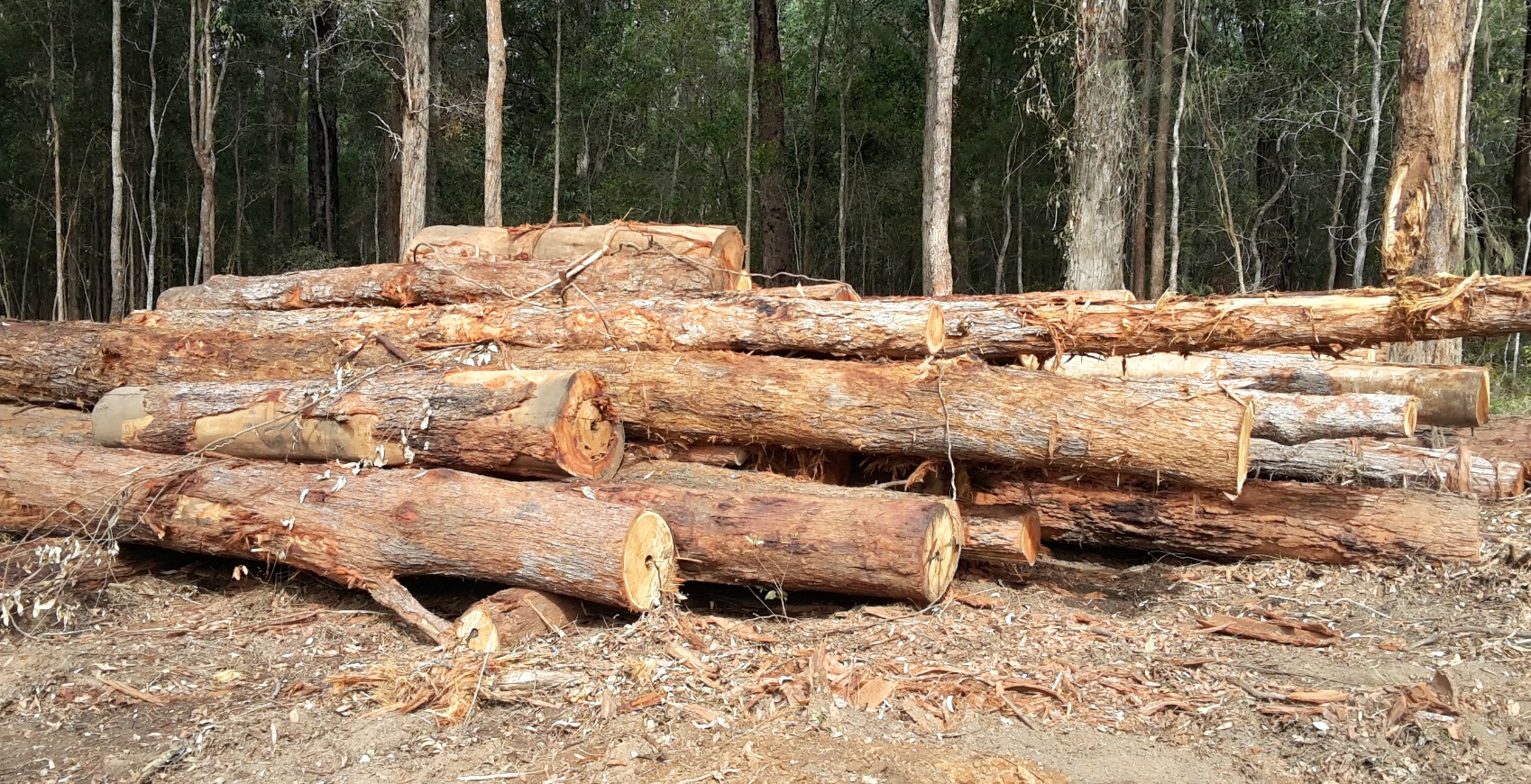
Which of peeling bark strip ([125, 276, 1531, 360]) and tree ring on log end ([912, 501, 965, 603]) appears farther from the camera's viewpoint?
peeling bark strip ([125, 276, 1531, 360])

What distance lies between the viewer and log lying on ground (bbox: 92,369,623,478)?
18.4 ft

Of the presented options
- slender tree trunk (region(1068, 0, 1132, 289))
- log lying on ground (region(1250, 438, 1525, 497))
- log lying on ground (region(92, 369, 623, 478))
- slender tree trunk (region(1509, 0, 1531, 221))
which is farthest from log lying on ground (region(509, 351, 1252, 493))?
slender tree trunk (region(1509, 0, 1531, 221))

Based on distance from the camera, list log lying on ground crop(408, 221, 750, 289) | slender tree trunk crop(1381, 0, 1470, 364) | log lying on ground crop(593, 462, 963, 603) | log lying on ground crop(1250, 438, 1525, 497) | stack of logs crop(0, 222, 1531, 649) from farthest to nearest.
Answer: slender tree trunk crop(1381, 0, 1470, 364)
log lying on ground crop(408, 221, 750, 289)
log lying on ground crop(1250, 438, 1525, 497)
stack of logs crop(0, 222, 1531, 649)
log lying on ground crop(593, 462, 963, 603)

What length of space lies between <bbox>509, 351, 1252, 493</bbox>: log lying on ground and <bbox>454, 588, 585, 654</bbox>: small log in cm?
129

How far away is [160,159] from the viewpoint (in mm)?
25734

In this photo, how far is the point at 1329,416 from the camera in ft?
19.6

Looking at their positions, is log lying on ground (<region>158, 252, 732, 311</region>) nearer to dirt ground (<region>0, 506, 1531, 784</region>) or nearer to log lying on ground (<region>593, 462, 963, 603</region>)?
log lying on ground (<region>593, 462, 963, 603</region>)

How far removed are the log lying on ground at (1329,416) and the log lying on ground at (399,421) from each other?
3749 mm

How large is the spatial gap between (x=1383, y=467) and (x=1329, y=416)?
124 cm

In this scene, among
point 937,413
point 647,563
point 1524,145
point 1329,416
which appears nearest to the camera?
point 647,563

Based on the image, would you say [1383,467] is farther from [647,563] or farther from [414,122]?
[414,122]

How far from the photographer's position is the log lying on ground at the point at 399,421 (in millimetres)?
5605

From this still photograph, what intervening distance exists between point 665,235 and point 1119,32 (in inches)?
338

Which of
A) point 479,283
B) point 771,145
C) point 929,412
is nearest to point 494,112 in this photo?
point 479,283
